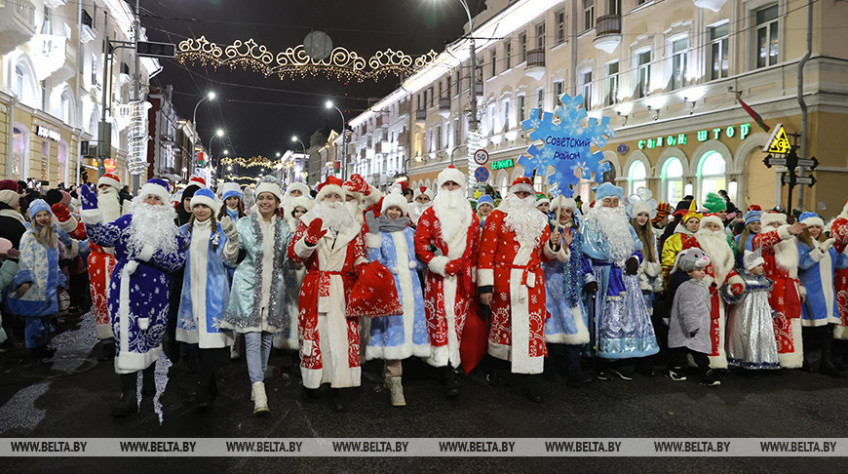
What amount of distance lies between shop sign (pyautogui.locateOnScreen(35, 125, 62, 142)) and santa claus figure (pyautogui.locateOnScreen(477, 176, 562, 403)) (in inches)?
895

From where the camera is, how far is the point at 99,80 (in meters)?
33.2

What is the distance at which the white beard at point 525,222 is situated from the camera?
563 cm

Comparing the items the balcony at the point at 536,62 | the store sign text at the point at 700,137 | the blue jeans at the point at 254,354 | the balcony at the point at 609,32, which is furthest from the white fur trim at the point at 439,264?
the balcony at the point at 536,62

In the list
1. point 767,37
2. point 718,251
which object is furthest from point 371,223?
point 767,37

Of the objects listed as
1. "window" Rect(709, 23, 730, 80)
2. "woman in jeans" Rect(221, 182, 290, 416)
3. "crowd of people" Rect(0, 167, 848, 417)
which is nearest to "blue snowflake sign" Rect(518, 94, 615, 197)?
"crowd of people" Rect(0, 167, 848, 417)

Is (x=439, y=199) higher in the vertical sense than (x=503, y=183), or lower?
lower

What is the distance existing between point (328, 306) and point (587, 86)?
2122 cm

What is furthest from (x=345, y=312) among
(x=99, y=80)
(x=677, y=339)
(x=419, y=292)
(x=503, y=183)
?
(x=99, y=80)

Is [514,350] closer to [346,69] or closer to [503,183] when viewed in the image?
[346,69]

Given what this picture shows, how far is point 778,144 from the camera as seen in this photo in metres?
15.0

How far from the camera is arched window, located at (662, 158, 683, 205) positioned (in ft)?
63.6

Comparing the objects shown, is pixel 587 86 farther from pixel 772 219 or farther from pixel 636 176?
pixel 772 219

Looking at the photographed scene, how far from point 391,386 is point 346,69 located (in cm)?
1076

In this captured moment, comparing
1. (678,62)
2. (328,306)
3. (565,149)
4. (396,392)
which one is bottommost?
(396,392)
